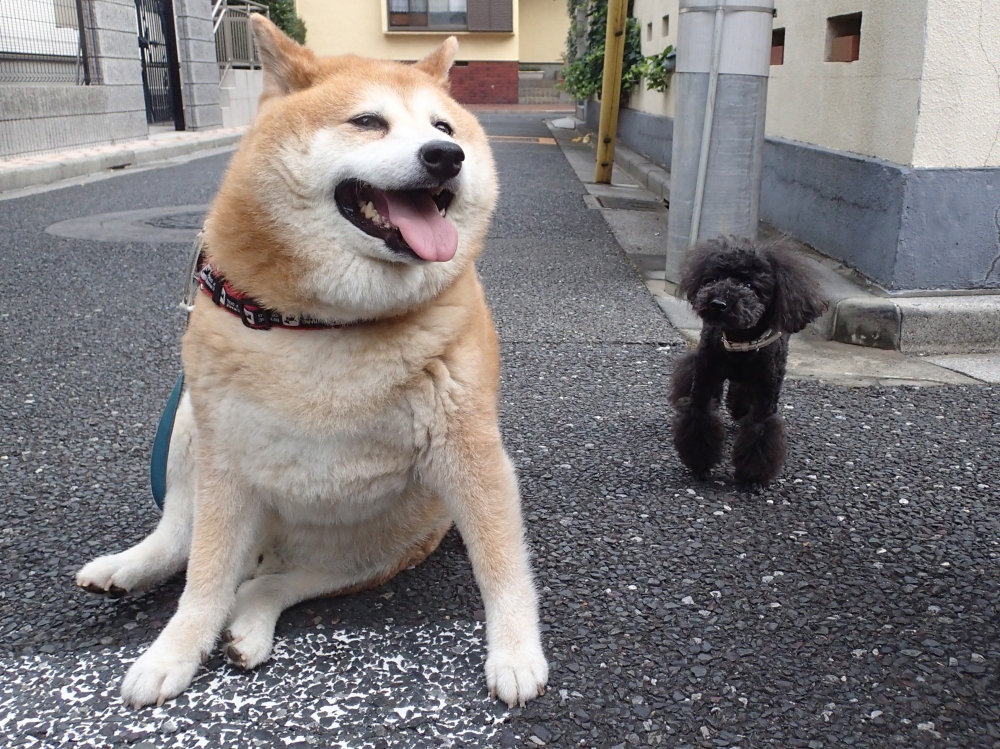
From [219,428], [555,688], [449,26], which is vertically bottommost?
[555,688]

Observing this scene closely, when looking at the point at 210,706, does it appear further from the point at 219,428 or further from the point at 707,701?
the point at 707,701

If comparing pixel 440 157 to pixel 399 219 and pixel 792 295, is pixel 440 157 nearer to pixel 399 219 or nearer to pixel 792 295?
pixel 399 219

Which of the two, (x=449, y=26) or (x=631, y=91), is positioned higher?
(x=449, y=26)

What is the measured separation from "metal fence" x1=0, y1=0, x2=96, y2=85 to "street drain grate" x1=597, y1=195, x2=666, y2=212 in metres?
7.08

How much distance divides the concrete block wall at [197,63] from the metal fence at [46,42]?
3011mm

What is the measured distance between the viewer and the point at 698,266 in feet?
9.66

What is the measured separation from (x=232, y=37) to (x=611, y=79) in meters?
11.6

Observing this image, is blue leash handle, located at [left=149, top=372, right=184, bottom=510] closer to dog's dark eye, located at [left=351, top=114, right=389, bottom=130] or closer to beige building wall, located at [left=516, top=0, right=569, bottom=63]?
dog's dark eye, located at [left=351, top=114, right=389, bottom=130]

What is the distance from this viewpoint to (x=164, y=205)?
8.32m

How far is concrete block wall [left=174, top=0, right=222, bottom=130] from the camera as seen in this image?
1505 centimetres

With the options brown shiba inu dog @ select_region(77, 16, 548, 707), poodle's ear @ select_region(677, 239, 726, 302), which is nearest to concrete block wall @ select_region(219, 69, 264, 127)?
poodle's ear @ select_region(677, 239, 726, 302)

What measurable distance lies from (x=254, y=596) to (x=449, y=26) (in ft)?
96.7

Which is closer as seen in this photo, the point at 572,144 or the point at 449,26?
the point at 572,144

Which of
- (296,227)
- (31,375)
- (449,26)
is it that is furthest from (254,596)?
(449,26)
